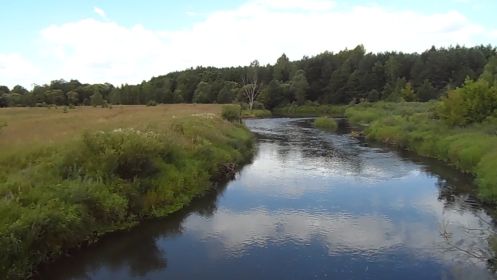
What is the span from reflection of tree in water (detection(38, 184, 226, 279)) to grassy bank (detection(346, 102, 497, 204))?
13625 millimetres

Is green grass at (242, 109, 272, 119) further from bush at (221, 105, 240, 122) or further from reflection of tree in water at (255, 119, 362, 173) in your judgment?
→ bush at (221, 105, 240, 122)

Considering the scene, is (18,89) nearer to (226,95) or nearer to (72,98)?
(72,98)

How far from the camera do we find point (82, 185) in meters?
14.7

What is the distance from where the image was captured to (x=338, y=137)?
46.8 m

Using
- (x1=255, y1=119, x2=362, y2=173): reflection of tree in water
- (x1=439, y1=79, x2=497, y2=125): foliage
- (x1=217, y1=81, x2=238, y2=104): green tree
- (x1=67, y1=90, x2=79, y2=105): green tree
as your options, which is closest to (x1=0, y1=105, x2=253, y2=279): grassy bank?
(x1=255, y1=119, x2=362, y2=173): reflection of tree in water

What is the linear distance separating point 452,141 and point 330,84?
75.1 m

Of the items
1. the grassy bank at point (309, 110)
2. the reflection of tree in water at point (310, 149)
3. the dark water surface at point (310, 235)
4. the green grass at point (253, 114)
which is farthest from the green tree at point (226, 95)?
the dark water surface at point (310, 235)

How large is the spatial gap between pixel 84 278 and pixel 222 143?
17521 mm

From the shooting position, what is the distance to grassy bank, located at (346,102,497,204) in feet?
72.9

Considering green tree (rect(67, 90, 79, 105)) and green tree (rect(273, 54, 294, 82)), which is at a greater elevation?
green tree (rect(273, 54, 294, 82))

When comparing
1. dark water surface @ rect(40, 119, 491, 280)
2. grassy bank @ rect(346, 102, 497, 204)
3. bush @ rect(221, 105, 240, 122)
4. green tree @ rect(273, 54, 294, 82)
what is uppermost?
green tree @ rect(273, 54, 294, 82)

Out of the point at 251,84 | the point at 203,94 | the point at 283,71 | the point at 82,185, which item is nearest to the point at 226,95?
the point at 251,84

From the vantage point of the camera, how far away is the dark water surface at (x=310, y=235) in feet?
43.6

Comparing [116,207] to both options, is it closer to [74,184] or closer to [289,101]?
[74,184]
